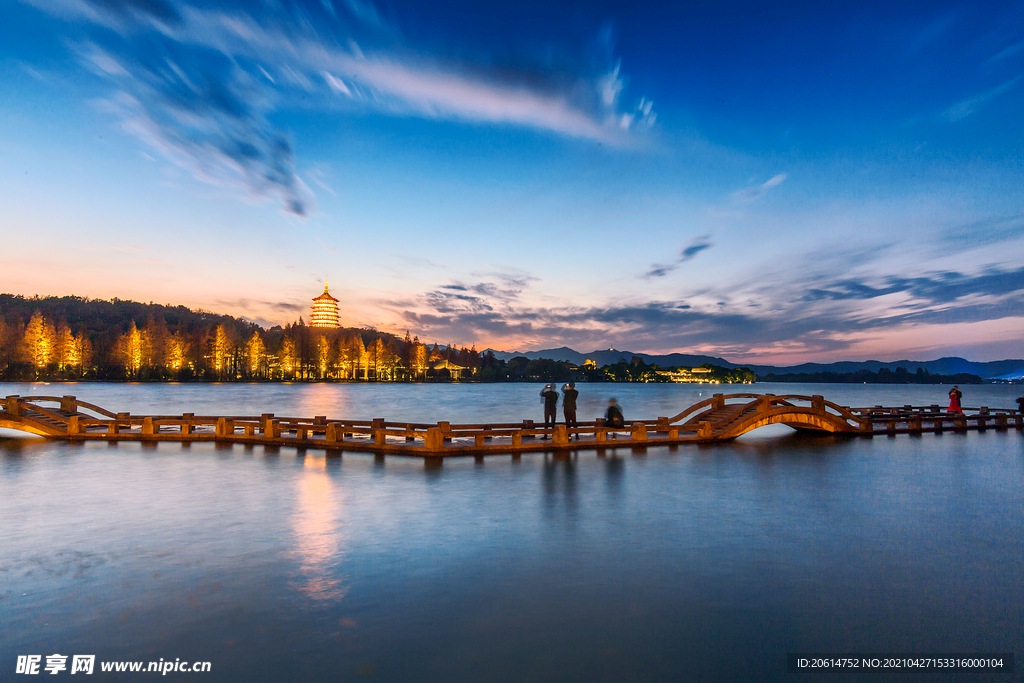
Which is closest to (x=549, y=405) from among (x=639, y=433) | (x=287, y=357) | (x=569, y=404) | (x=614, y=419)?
(x=569, y=404)

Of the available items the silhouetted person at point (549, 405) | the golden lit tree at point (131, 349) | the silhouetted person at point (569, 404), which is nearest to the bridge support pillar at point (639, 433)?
the silhouetted person at point (569, 404)

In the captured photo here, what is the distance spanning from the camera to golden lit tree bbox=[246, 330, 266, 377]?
13950 centimetres

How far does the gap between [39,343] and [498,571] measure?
138563mm

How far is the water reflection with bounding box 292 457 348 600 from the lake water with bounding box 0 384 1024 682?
0.07m

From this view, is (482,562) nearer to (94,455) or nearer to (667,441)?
(667,441)

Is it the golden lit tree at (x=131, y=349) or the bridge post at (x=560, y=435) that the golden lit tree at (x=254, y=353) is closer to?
the golden lit tree at (x=131, y=349)

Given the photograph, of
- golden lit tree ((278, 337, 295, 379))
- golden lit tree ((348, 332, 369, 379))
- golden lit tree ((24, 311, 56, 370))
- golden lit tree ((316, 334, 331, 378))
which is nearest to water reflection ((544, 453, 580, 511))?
golden lit tree ((24, 311, 56, 370))

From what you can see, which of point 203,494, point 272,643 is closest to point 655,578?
point 272,643

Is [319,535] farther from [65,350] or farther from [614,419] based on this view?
[65,350]

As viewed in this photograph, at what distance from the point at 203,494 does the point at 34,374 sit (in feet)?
433

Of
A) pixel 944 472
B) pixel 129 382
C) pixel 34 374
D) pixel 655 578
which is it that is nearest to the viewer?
pixel 655 578

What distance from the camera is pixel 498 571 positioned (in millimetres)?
8172

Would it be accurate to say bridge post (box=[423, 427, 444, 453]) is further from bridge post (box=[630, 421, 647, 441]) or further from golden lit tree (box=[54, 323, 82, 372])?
golden lit tree (box=[54, 323, 82, 372])

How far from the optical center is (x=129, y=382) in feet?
396
